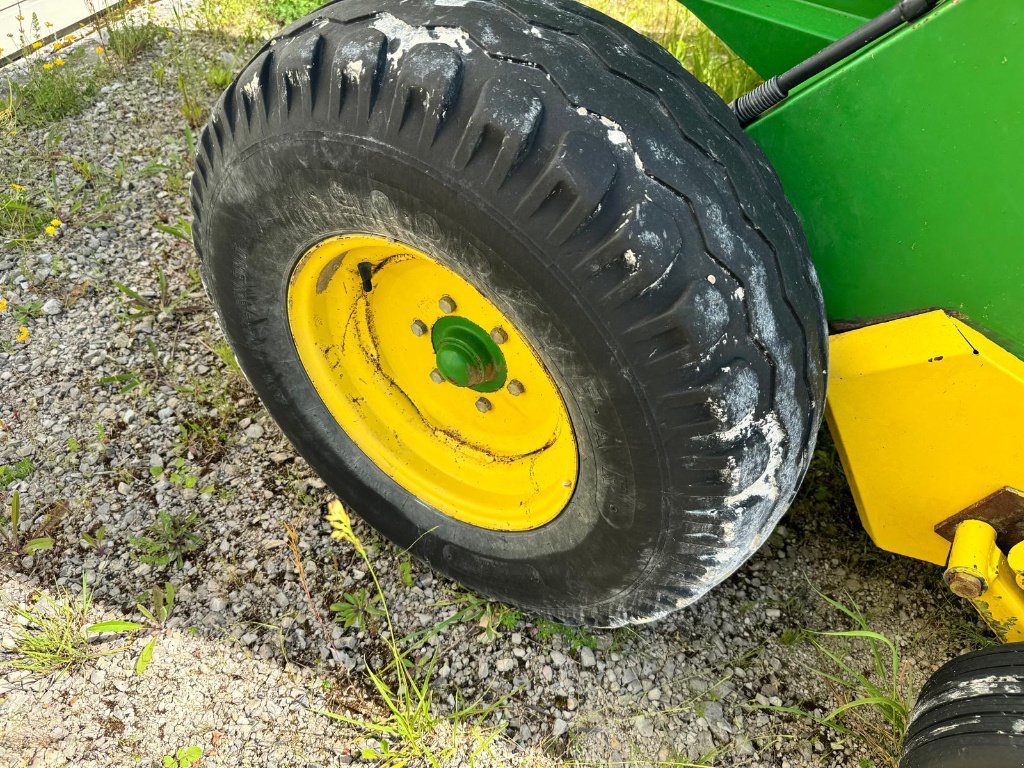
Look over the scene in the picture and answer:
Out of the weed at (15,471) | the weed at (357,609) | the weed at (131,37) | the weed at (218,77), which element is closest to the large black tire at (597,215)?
the weed at (357,609)

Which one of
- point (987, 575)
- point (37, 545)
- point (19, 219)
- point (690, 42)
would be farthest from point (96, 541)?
point (690, 42)

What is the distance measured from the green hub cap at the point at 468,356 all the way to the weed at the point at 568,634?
58 centimetres

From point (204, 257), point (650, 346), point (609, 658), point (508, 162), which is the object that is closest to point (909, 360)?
point (650, 346)

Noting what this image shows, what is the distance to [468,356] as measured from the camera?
1521 mm

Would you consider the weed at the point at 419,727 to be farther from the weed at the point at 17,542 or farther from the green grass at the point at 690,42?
the green grass at the point at 690,42

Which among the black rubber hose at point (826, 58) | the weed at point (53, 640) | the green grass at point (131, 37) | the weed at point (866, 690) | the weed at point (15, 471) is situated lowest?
the weed at point (866, 690)

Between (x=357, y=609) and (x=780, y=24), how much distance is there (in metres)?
1.51

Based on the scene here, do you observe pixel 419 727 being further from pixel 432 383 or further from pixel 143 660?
pixel 432 383

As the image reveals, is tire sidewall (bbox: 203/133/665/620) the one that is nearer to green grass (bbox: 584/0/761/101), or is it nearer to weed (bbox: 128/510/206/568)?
weed (bbox: 128/510/206/568)

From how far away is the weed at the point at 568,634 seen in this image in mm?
1734

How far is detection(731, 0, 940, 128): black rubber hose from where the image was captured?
3.83ft

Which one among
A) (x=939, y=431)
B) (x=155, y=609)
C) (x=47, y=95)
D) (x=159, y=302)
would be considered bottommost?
(x=155, y=609)

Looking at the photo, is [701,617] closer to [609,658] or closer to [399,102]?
[609,658]

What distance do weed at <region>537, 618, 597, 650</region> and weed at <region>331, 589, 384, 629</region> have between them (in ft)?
1.19
